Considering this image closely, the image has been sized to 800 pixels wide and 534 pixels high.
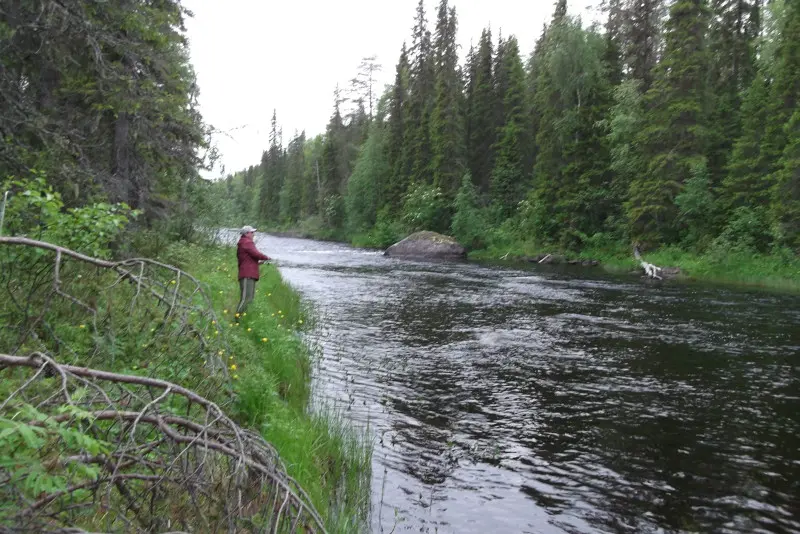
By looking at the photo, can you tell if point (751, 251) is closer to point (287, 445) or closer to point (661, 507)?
point (661, 507)

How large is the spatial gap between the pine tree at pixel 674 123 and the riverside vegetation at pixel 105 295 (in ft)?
74.2

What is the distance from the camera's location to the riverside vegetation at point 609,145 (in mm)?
27281

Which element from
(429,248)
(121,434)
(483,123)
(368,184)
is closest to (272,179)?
(368,184)

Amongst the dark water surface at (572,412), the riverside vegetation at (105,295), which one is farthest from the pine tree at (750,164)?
the riverside vegetation at (105,295)

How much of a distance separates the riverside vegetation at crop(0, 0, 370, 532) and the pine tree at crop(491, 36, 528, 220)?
3334 centimetres

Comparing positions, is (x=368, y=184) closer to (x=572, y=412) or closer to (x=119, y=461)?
(x=572, y=412)

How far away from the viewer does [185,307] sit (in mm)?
4145

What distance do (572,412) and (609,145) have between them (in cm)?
3380

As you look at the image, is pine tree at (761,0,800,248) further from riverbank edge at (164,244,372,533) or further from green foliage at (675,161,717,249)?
riverbank edge at (164,244,372,533)

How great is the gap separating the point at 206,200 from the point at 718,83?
3001cm

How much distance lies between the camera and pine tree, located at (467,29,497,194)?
52094 mm

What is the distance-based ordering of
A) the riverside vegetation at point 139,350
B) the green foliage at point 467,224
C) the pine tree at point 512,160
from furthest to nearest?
the pine tree at point 512,160, the green foliage at point 467,224, the riverside vegetation at point 139,350

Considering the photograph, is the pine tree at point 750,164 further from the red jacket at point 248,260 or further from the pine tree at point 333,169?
the pine tree at point 333,169

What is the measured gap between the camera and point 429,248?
40594 mm
